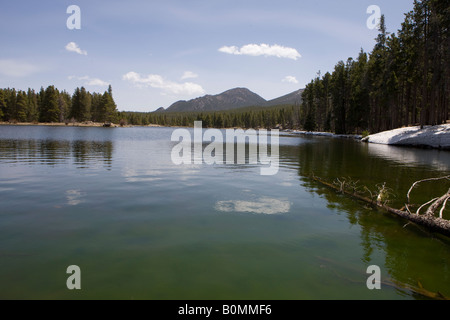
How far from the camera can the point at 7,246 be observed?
22.1ft

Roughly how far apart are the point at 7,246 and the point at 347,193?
1271 cm

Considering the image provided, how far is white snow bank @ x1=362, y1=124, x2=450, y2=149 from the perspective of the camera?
40.7 meters

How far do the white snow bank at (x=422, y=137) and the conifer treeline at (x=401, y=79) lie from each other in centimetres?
250

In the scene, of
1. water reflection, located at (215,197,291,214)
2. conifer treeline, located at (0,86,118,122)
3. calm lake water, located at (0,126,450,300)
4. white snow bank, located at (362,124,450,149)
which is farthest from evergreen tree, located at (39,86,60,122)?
water reflection, located at (215,197,291,214)

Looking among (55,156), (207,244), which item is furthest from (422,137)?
(55,156)

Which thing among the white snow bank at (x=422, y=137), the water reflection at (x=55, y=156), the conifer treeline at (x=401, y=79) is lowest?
the water reflection at (x=55, y=156)

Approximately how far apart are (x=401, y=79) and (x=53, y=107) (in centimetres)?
13438

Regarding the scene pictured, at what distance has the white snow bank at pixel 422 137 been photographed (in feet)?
133

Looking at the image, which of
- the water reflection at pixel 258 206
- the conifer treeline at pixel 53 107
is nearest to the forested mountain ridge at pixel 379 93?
the conifer treeline at pixel 53 107

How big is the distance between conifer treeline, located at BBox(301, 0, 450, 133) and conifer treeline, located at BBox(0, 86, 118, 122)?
10611cm

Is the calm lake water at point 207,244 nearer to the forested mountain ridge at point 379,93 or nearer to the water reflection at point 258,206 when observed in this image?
the water reflection at point 258,206
